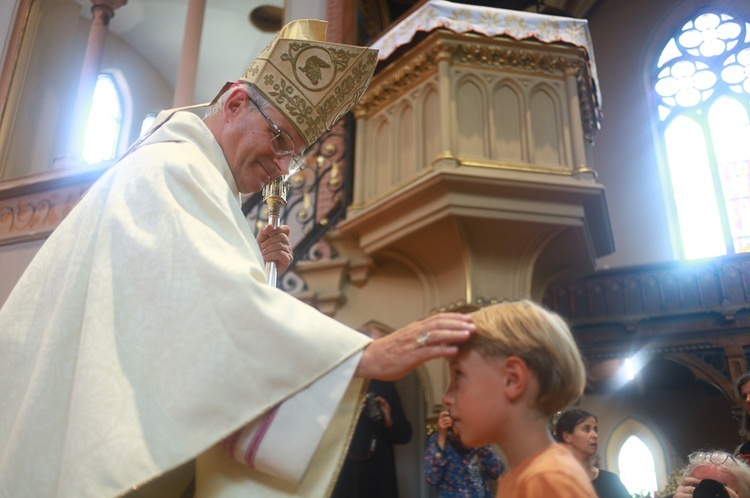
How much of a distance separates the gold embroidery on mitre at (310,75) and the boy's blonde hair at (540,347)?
1083 mm

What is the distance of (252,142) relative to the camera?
91.7 inches

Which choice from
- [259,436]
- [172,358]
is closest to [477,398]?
[259,436]

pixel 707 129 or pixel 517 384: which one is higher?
pixel 707 129

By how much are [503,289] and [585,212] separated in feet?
2.67

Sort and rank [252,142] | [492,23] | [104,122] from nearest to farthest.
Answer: [252,142] < [492,23] < [104,122]

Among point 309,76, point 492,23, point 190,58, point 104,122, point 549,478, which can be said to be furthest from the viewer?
point 104,122

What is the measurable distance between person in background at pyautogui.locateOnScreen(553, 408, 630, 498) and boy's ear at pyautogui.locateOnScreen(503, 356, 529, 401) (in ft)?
8.82

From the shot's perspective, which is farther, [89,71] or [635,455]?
[635,455]

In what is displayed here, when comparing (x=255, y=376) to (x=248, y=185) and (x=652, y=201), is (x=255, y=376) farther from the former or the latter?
(x=652, y=201)

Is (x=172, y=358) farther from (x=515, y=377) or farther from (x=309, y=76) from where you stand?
(x=309, y=76)

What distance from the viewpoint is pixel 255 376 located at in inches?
61.9

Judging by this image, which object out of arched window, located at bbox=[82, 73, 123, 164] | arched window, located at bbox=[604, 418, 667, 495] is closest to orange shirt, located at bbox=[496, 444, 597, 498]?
arched window, located at bbox=[604, 418, 667, 495]

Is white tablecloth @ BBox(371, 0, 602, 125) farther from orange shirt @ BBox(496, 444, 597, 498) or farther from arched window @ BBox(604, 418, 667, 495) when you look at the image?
arched window @ BBox(604, 418, 667, 495)

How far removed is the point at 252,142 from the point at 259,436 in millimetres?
1067
